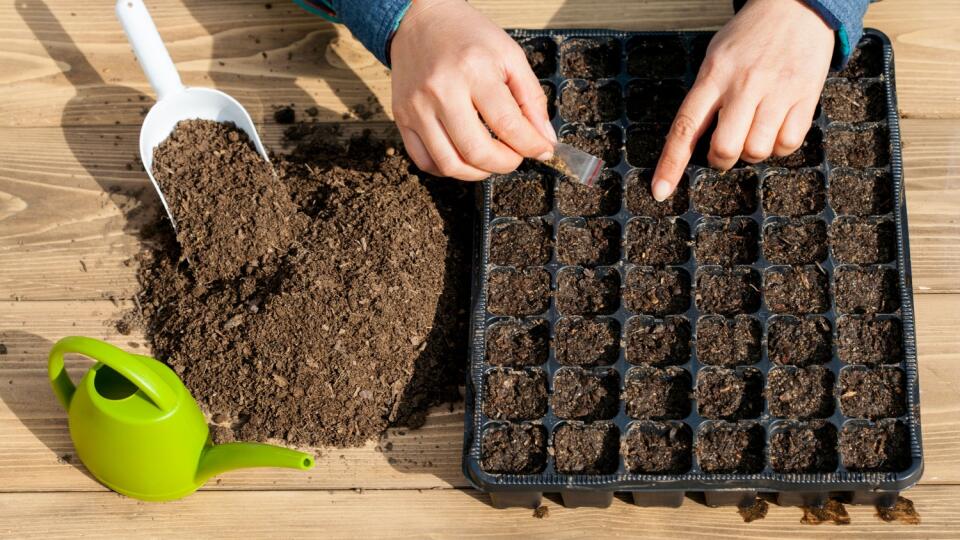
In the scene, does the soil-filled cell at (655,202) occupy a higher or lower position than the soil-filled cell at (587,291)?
higher

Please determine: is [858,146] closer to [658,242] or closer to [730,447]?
[658,242]

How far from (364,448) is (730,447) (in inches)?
19.9

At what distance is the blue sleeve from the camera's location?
4.53ft

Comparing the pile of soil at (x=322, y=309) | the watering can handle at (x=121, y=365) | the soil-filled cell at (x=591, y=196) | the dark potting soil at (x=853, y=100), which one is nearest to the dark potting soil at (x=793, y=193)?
the dark potting soil at (x=853, y=100)

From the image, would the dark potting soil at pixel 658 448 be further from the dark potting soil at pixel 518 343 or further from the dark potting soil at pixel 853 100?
the dark potting soil at pixel 853 100

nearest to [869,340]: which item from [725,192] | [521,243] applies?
[725,192]

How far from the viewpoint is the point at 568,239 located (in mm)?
1388

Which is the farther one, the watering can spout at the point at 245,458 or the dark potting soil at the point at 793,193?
the dark potting soil at the point at 793,193

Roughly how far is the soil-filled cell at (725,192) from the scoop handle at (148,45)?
0.77m

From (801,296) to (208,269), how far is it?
83cm

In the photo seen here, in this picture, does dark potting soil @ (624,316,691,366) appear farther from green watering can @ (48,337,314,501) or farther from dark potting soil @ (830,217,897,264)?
green watering can @ (48,337,314,501)

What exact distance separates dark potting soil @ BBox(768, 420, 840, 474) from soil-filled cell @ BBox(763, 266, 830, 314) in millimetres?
158

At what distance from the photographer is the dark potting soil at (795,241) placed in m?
1.35

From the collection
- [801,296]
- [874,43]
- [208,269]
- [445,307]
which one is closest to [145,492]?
[208,269]
